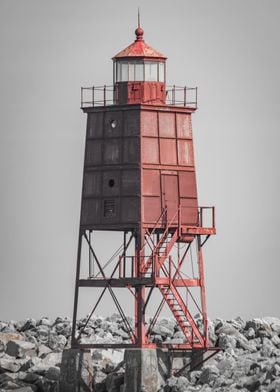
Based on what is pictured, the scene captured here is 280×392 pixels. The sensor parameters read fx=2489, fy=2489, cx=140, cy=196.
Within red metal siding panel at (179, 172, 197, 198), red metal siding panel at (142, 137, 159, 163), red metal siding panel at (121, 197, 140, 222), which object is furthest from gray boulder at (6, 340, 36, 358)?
red metal siding panel at (142, 137, 159, 163)

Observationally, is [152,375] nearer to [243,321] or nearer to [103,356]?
[103,356]

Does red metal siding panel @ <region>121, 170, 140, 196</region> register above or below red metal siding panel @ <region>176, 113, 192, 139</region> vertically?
below

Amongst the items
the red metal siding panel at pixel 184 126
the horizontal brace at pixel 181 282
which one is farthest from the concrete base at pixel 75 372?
the red metal siding panel at pixel 184 126

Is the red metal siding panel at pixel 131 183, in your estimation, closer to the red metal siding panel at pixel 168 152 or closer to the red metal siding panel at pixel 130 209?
the red metal siding panel at pixel 130 209

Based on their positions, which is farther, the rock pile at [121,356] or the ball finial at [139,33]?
the ball finial at [139,33]

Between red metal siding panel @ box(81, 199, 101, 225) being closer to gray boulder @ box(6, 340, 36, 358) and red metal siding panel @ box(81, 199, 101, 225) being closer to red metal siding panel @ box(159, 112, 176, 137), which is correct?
red metal siding panel @ box(159, 112, 176, 137)

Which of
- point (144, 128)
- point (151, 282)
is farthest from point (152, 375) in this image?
point (144, 128)

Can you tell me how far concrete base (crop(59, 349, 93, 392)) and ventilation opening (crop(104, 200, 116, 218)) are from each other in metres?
4.37

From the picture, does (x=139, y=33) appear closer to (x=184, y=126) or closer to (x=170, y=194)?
(x=184, y=126)

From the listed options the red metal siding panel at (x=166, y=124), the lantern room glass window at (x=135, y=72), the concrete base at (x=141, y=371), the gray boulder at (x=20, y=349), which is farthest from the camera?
the gray boulder at (x=20, y=349)

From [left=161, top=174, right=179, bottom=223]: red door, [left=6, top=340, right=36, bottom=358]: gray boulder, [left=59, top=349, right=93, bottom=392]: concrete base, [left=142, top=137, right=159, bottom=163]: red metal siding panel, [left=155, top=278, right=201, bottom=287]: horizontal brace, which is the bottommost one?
[left=59, top=349, right=93, bottom=392]: concrete base

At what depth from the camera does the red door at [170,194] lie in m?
77.1

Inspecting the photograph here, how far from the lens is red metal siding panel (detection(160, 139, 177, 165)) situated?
254 ft

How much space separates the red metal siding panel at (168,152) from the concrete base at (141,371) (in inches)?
240
